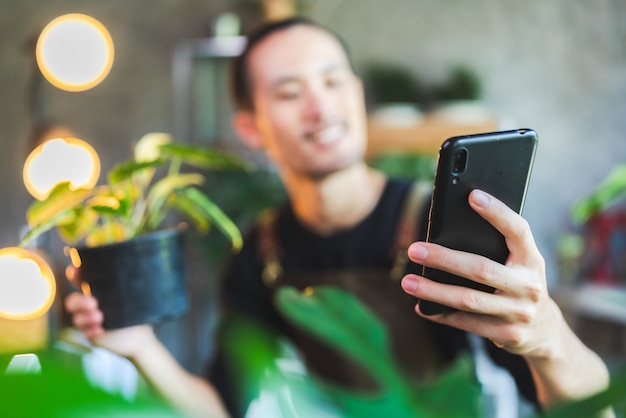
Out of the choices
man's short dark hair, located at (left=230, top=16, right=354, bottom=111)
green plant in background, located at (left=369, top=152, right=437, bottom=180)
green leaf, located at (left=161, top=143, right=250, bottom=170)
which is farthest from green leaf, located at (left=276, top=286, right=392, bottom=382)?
green plant in background, located at (left=369, top=152, right=437, bottom=180)

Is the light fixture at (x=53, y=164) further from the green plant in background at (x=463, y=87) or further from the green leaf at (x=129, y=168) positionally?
the green plant in background at (x=463, y=87)

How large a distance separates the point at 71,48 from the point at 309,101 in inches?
24.2

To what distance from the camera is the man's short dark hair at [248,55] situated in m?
1.07

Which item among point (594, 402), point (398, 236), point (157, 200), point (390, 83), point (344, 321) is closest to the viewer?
point (594, 402)

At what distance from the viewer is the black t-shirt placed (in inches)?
42.8

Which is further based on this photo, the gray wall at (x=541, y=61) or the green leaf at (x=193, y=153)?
the gray wall at (x=541, y=61)

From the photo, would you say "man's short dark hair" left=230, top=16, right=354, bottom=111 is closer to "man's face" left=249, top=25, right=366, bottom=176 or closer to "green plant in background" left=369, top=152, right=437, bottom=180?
"man's face" left=249, top=25, right=366, bottom=176

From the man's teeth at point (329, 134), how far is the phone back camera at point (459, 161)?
54 cm

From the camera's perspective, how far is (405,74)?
10.8ft

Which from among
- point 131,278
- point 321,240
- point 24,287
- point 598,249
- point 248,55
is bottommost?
point 598,249

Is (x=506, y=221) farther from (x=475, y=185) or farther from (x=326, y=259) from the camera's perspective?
(x=326, y=259)

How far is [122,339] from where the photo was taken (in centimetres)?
78

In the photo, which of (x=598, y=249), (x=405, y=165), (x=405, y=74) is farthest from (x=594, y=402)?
(x=405, y=74)

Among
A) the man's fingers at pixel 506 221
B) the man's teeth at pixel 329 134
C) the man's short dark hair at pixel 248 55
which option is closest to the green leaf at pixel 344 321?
the man's fingers at pixel 506 221
